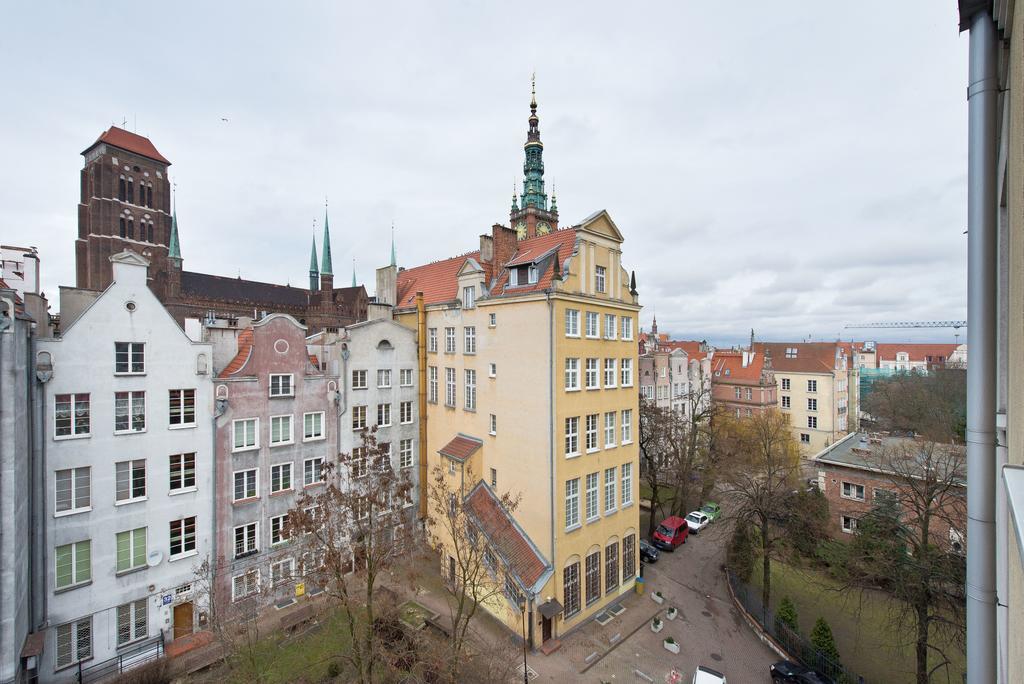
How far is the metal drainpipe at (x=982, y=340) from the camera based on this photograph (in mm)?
5020

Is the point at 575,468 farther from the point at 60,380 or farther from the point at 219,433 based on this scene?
the point at 60,380

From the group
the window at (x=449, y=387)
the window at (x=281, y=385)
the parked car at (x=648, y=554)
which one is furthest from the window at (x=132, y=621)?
the parked car at (x=648, y=554)

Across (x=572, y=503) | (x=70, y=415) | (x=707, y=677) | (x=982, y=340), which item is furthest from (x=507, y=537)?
(x=982, y=340)

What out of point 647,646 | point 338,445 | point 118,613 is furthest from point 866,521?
point 118,613

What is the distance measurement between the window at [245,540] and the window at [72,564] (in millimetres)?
5537

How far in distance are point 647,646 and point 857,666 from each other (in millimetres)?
9413

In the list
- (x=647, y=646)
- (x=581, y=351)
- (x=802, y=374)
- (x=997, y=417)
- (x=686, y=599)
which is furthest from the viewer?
(x=802, y=374)

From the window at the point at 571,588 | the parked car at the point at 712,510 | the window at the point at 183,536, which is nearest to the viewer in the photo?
the window at the point at 183,536

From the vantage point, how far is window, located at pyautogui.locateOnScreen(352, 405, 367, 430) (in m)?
27.2

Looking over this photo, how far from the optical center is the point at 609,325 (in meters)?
24.5

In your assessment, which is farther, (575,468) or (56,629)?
(575,468)

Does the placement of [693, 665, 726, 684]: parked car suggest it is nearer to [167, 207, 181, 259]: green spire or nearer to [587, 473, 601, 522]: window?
[587, 473, 601, 522]: window

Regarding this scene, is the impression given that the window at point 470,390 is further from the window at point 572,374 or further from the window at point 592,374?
the window at point 592,374

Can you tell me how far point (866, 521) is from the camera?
2123 cm
